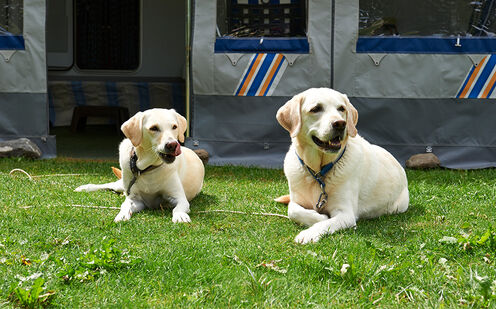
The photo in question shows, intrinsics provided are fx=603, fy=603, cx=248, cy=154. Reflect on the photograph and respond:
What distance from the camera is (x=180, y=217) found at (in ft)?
14.5

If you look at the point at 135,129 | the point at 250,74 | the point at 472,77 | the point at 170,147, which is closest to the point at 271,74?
the point at 250,74

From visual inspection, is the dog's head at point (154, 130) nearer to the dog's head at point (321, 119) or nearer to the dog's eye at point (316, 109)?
the dog's head at point (321, 119)

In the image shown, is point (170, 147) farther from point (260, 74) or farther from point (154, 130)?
point (260, 74)

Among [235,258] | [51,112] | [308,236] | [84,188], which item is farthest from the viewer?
[51,112]

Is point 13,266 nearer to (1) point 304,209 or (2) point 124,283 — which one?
(2) point 124,283

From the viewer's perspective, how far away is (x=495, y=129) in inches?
297

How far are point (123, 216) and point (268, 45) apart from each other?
3.79m

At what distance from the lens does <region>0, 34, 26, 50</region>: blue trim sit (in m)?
7.73

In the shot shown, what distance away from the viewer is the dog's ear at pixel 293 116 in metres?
4.16

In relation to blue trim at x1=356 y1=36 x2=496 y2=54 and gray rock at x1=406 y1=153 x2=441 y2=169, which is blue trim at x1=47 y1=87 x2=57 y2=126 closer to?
blue trim at x1=356 y1=36 x2=496 y2=54

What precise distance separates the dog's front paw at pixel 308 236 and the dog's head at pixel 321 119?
0.56 m

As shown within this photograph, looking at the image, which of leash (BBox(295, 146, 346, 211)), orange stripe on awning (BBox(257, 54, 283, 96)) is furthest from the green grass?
orange stripe on awning (BBox(257, 54, 283, 96))

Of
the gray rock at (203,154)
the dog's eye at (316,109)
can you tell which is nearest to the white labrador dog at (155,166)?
the dog's eye at (316,109)

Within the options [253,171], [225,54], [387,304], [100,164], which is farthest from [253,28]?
[387,304]
